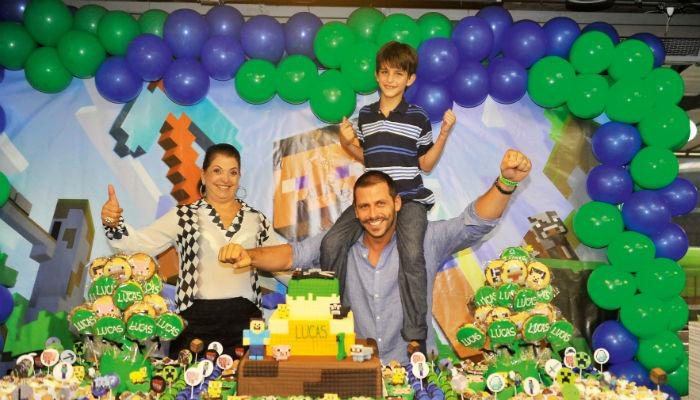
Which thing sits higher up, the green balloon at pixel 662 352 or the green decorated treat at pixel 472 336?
the green balloon at pixel 662 352

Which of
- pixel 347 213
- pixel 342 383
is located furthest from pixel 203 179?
pixel 342 383

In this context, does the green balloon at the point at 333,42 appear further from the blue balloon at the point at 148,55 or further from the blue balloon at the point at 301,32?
the blue balloon at the point at 148,55

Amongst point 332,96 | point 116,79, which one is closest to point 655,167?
point 332,96

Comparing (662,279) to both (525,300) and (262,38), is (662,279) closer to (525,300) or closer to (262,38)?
(525,300)

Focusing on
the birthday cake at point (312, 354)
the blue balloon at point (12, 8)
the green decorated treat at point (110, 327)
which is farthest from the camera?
the blue balloon at point (12, 8)

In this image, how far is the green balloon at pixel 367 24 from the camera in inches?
198

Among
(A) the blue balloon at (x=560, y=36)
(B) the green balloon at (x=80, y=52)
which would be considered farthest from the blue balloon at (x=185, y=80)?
(A) the blue balloon at (x=560, y=36)

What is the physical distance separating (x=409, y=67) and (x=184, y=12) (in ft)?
5.43

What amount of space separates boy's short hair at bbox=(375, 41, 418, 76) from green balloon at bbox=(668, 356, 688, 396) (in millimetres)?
2742

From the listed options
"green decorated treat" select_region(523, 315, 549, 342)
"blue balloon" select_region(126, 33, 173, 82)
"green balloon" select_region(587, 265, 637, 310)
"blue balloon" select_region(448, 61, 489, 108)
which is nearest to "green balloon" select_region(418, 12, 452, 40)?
"blue balloon" select_region(448, 61, 489, 108)

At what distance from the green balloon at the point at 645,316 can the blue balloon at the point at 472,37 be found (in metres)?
1.97

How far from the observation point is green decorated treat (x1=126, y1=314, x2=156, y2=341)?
3305mm

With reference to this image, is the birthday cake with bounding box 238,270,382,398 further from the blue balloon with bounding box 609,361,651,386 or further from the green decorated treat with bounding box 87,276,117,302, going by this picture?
the blue balloon with bounding box 609,361,651,386

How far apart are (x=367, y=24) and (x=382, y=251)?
5.79ft
